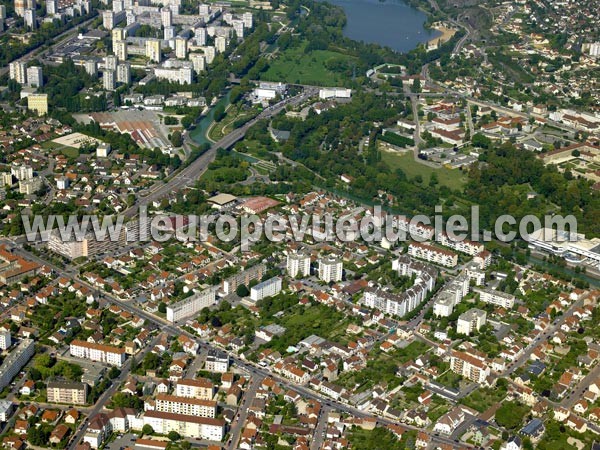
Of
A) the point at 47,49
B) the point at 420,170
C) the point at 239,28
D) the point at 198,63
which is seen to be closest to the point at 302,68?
the point at 198,63

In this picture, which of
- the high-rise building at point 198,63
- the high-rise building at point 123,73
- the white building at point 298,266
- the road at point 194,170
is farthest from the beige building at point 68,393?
the high-rise building at point 198,63

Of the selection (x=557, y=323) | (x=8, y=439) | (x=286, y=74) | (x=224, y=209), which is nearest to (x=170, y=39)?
(x=286, y=74)

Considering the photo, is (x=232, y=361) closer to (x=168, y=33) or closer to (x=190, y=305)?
(x=190, y=305)

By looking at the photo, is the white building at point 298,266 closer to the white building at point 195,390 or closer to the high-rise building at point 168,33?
the white building at point 195,390

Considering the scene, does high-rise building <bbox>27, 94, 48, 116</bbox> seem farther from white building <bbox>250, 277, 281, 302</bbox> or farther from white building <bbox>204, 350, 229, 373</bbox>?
white building <bbox>204, 350, 229, 373</bbox>

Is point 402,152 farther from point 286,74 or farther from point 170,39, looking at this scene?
point 170,39
